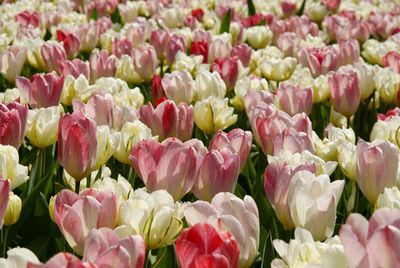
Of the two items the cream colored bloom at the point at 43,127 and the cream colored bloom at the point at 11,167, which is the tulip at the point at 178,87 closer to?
the cream colored bloom at the point at 43,127

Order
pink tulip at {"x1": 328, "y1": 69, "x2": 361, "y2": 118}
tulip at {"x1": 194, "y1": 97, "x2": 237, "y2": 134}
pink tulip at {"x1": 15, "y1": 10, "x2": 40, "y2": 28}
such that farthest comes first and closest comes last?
pink tulip at {"x1": 15, "y1": 10, "x2": 40, "y2": 28} → pink tulip at {"x1": 328, "y1": 69, "x2": 361, "y2": 118} → tulip at {"x1": 194, "y1": 97, "x2": 237, "y2": 134}

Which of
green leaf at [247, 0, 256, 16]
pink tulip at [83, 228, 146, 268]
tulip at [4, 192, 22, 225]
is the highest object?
pink tulip at [83, 228, 146, 268]

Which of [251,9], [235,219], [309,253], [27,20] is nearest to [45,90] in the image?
[235,219]

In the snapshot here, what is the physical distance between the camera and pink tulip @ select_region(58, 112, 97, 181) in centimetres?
207

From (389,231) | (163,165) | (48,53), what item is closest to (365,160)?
(163,165)

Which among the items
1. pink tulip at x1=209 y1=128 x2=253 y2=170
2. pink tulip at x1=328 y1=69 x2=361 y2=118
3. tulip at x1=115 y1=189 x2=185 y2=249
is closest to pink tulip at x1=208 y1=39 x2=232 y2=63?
pink tulip at x1=328 y1=69 x2=361 y2=118

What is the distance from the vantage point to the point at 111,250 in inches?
51.3

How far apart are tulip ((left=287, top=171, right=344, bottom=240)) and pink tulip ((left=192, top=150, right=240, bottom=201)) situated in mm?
216

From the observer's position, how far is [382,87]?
11.0ft

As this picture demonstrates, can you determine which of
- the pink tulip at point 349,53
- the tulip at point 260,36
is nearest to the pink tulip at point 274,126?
the pink tulip at point 349,53

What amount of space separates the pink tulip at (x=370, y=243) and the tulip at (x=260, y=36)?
12.2ft

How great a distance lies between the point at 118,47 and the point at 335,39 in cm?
179

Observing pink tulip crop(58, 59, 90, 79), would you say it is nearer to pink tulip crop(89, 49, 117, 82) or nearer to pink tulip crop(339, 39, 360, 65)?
pink tulip crop(89, 49, 117, 82)

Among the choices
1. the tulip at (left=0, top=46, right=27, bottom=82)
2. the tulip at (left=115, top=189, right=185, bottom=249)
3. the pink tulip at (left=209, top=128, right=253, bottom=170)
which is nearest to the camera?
the tulip at (left=115, top=189, right=185, bottom=249)
